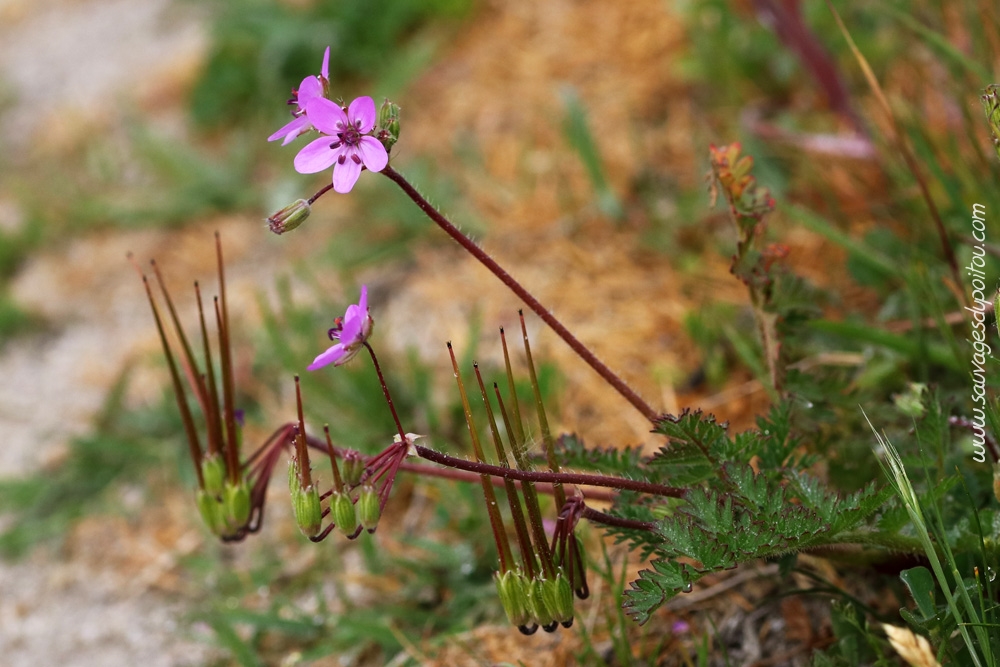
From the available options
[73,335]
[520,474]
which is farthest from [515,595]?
[73,335]

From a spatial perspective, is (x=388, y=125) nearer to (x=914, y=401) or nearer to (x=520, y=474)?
(x=520, y=474)

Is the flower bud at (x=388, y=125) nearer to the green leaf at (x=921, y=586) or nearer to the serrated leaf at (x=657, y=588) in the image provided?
the serrated leaf at (x=657, y=588)

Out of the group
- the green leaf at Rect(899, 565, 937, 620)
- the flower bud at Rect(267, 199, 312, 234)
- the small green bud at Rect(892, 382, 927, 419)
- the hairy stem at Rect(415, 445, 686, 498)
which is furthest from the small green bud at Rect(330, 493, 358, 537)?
the small green bud at Rect(892, 382, 927, 419)

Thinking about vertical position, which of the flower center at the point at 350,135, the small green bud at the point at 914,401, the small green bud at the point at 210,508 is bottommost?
the small green bud at the point at 914,401

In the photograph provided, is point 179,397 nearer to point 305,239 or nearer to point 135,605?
point 135,605

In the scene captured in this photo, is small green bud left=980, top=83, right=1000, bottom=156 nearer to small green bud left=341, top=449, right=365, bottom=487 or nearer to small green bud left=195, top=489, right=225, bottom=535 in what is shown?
small green bud left=341, top=449, right=365, bottom=487

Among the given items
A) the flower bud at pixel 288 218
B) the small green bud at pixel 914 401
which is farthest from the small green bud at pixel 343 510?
the small green bud at pixel 914 401

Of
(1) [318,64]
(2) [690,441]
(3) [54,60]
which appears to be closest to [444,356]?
(2) [690,441]
